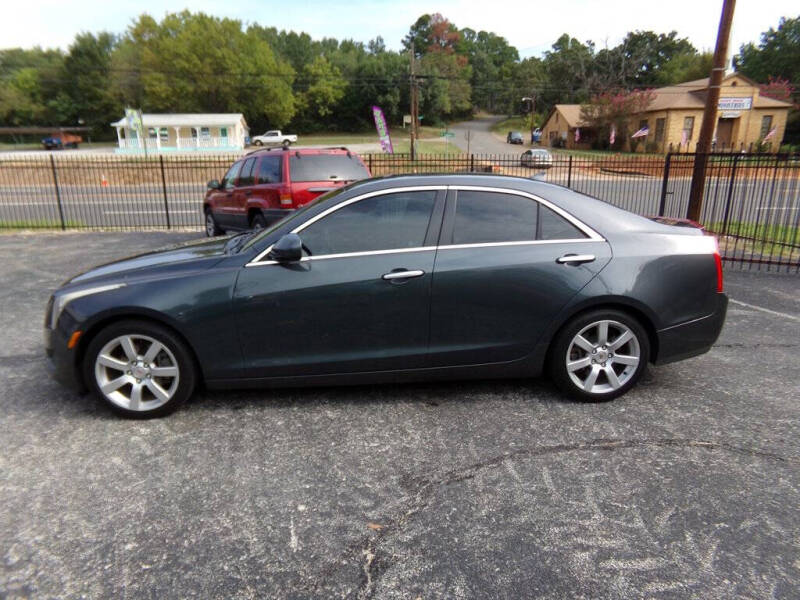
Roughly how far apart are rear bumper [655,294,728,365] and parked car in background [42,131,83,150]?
7014 cm

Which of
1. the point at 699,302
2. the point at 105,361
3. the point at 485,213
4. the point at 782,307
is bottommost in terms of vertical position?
the point at 782,307

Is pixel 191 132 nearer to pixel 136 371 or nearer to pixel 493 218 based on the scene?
pixel 136 371

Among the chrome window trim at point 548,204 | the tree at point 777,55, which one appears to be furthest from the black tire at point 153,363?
the tree at point 777,55

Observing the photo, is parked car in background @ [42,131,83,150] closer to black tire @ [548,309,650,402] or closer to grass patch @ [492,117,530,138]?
grass patch @ [492,117,530,138]

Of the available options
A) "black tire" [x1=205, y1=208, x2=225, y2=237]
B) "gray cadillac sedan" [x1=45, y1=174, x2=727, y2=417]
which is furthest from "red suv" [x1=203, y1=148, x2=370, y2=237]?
"gray cadillac sedan" [x1=45, y1=174, x2=727, y2=417]

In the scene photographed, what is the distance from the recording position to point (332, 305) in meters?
3.71

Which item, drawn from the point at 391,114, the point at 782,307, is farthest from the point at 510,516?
the point at 391,114

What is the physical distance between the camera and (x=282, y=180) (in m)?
8.78

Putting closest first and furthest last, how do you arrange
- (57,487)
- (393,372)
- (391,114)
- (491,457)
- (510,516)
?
(510,516)
(57,487)
(491,457)
(393,372)
(391,114)

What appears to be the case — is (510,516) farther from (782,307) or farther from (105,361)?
(782,307)

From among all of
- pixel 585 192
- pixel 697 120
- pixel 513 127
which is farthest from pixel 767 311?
pixel 513 127

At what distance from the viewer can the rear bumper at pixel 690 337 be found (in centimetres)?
402

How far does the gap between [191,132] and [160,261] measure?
64.2m

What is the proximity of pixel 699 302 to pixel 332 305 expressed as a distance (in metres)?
2.63
